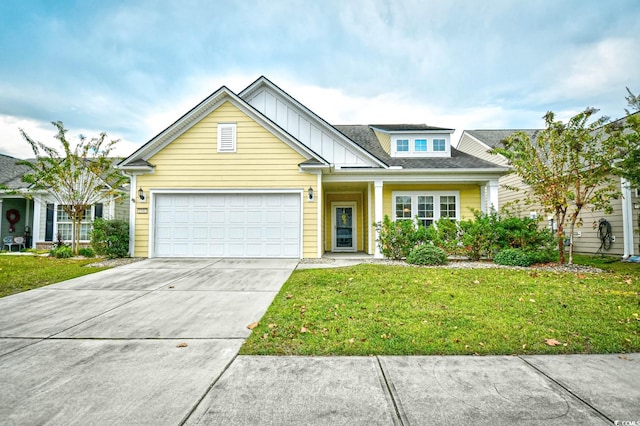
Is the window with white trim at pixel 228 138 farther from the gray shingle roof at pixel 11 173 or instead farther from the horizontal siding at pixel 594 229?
the gray shingle roof at pixel 11 173

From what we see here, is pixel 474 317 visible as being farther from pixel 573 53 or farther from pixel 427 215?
pixel 573 53

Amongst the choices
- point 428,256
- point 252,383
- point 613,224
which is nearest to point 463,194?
point 428,256

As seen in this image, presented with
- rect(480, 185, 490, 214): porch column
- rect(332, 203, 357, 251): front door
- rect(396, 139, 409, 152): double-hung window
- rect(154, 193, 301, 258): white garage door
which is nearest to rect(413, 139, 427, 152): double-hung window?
rect(396, 139, 409, 152): double-hung window

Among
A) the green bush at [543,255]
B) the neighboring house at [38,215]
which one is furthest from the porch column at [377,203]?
the neighboring house at [38,215]

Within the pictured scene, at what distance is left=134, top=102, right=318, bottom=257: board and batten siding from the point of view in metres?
10.6

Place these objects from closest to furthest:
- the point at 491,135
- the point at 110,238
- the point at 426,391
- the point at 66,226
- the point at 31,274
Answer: the point at 426,391 < the point at 31,274 < the point at 110,238 < the point at 66,226 < the point at 491,135

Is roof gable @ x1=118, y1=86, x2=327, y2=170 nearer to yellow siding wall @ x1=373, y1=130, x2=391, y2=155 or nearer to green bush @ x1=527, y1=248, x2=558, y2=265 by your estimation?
yellow siding wall @ x1=373, y1=130, x2=391, y2=155

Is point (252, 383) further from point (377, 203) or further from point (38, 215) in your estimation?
point (38, 215)

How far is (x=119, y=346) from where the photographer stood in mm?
3264

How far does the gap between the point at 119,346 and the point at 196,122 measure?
353 inches

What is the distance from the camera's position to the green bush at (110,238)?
33.2ft

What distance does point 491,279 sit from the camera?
264 inches

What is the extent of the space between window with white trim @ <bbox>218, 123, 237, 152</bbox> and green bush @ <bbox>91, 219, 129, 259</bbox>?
431 centimetres

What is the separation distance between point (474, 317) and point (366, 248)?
30.2 ft
